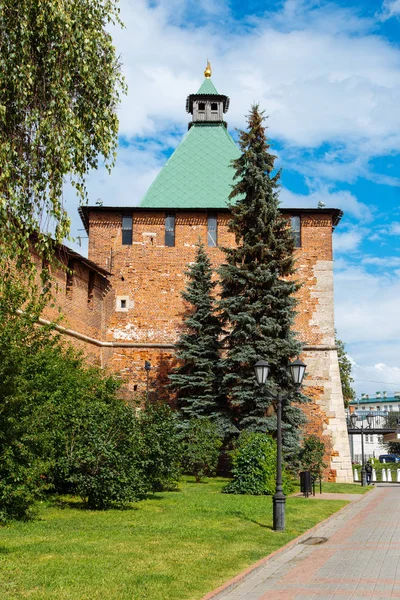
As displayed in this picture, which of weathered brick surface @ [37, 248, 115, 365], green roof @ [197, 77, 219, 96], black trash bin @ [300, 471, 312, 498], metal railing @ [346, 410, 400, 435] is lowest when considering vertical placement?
black trash bin @ [300, 471, 312, 498]

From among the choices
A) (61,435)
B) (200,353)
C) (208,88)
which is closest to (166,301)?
(200,353)

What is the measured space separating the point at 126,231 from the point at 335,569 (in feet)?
70.1

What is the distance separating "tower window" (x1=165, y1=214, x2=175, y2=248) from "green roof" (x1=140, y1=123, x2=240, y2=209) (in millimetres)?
520

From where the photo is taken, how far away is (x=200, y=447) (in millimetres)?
21016

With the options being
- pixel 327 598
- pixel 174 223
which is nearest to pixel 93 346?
pixel 174 223

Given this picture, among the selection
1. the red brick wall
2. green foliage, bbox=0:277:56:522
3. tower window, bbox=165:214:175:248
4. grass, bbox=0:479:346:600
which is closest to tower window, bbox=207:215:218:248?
the red brick wall

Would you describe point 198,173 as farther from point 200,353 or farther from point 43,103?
point 43,103

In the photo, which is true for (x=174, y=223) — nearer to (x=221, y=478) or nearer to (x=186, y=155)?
(x=186, y=155)

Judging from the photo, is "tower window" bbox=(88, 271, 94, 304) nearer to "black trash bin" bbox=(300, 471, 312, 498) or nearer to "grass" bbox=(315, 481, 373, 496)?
"grass" bbox=(315, 481, 373, 496)

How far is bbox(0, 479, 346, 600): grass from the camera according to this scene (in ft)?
23.5

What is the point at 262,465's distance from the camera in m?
18.0

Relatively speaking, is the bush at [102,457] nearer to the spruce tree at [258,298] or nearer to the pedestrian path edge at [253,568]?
the pedestrian path edge at [253,568]

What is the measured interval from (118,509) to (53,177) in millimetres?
7316

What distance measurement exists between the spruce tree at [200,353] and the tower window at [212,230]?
225 centimetres
